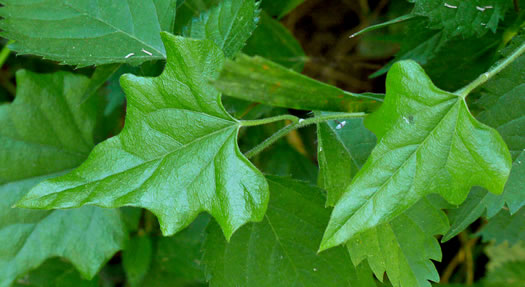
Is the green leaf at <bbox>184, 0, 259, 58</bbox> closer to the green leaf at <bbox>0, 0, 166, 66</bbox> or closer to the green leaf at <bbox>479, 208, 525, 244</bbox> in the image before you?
the green leaf at <bbox>0, 0, 166, 66</bbox>

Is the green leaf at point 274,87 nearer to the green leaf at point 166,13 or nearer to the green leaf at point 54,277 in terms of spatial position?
the green leaf at point 166,13

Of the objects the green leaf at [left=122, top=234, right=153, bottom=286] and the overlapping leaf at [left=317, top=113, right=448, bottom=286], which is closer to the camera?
the overlapping leaf at [left=317, top=113, right=448, bottom=286]

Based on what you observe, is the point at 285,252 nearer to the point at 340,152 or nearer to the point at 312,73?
the point at 340,152

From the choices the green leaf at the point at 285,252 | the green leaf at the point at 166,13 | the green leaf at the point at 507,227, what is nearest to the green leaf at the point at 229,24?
the green leaf at the point at 166,13

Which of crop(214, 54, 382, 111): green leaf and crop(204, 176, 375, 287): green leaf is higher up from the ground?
crop(214, 54, 382, 111): green leaf

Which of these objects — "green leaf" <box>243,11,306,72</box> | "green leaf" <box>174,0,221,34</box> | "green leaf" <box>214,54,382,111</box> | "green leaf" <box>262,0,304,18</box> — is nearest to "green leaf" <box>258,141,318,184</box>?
"green leaf" <box>243,11,306,72</box>

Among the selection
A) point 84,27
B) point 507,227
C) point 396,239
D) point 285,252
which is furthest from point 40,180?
point 507,227
